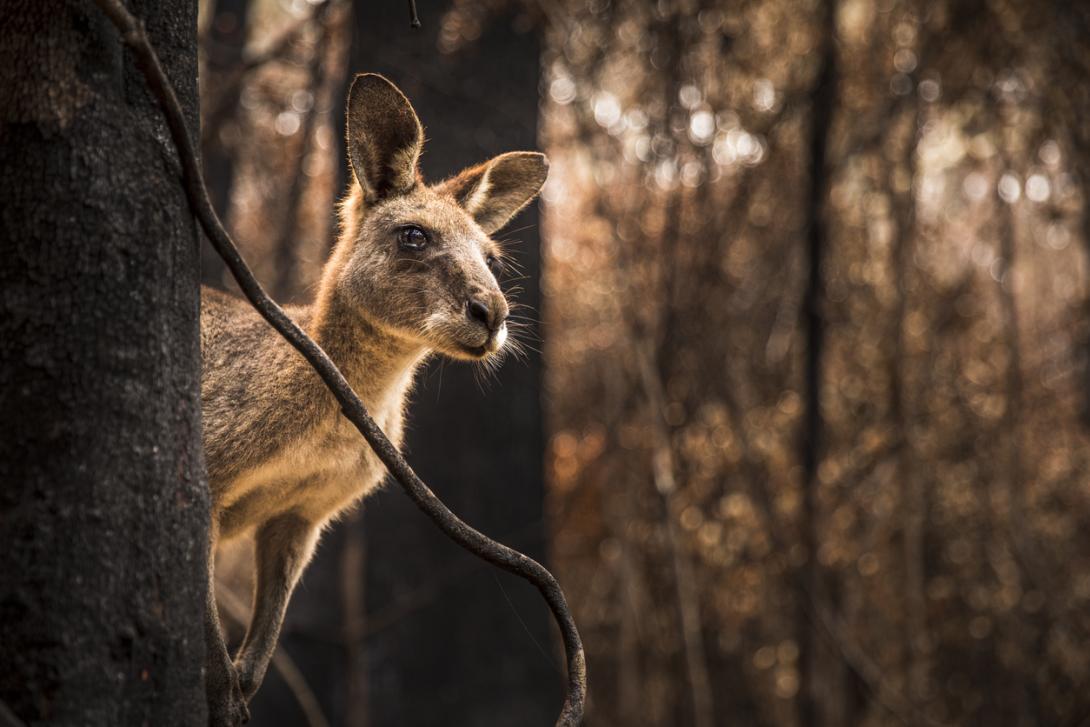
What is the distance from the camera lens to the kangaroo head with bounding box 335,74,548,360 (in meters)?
2.67

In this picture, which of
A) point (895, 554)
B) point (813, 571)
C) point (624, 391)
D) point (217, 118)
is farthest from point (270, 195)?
point (895, 554)

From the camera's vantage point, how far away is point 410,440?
20.3 ft

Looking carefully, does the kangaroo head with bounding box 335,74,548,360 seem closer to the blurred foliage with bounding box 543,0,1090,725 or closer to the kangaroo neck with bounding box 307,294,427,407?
the kangaroo neck with bounding box 307,294,427,407

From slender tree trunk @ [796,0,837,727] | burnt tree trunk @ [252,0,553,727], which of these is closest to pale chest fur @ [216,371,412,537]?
burnt tree trunk @ [252,0,553,727]

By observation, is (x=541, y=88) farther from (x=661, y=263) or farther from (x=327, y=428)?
(x=327, y=428)

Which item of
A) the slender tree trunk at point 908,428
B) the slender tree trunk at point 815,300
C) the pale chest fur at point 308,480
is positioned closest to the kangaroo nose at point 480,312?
the pale chest fur at point 308,480

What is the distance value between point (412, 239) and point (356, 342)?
33 centimetres

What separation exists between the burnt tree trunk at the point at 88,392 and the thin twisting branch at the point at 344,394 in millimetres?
55

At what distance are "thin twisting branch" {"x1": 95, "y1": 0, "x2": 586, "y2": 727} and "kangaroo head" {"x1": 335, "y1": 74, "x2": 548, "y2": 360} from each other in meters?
0.78

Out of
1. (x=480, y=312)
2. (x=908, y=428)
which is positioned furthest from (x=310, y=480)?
(x=908, y=428)

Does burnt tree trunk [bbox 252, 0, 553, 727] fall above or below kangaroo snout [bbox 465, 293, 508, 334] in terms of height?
below

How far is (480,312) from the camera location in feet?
8.74

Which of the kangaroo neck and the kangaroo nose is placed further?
the kangaroo neck

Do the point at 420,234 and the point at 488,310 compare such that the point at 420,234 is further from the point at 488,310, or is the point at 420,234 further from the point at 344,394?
the point at 344,394
